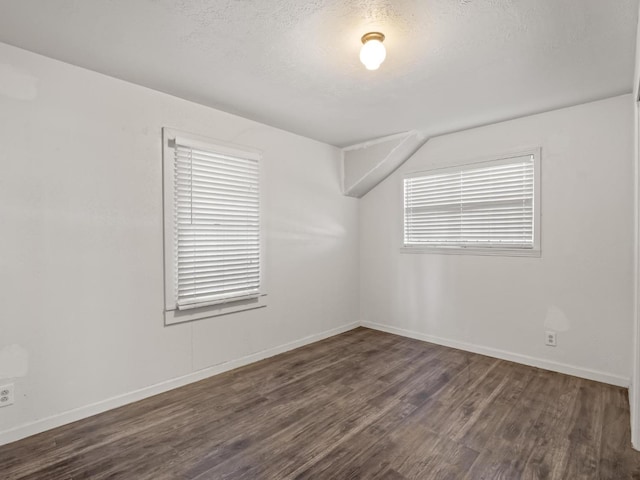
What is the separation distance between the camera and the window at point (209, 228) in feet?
9.46

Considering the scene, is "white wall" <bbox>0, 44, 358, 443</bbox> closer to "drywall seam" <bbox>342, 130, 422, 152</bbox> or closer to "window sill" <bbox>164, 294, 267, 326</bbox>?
"window sill" <bbox>164, 294, 267, 326</bbox>

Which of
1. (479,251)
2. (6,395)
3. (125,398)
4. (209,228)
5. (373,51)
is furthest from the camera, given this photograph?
(479,251)

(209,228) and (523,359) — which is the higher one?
(209,228)

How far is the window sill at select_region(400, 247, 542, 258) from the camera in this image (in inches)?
132

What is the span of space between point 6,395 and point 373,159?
3.86 meters

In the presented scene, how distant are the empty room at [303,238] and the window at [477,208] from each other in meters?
0.02

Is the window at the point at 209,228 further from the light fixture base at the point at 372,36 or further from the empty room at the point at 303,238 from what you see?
the light fixture base at the point at 372,36

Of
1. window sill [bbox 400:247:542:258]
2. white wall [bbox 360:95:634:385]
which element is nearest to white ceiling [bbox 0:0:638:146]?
white wall [bbox 360:95:634:385]

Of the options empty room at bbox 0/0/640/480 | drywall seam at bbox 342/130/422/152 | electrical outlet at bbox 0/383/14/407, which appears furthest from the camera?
drywall seam at bbox 342/130/422/152

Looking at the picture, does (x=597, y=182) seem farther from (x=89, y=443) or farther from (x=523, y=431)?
(x=89, y=443)

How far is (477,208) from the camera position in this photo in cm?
373

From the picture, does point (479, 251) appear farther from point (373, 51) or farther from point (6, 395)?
point (6, 395)

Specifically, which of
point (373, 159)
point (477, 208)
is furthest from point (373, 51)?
point (477, 208)

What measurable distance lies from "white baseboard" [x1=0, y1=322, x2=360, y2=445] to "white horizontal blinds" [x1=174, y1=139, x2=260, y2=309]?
2.07 ft
